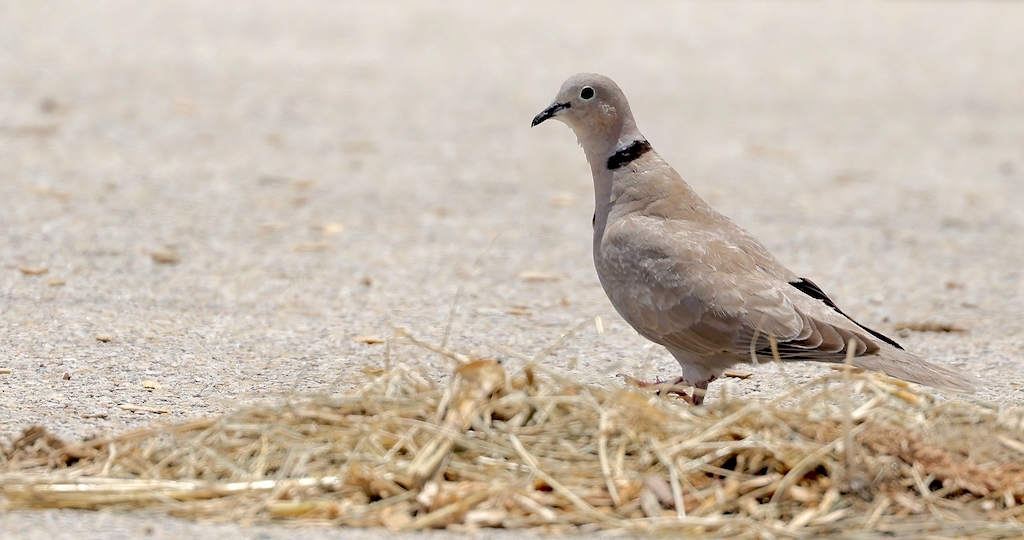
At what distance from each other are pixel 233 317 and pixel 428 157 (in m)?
3.93

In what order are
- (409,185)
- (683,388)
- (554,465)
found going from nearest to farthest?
(554,465) → (683,388) → (409,185)

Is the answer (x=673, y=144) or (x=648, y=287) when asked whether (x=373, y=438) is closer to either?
(x=648, y=287)

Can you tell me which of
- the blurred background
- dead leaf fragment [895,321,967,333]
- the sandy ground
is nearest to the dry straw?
the sandy ground

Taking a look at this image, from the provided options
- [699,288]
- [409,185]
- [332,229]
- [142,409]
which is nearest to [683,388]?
[699,288]

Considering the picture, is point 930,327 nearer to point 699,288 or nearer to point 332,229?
point 699,288

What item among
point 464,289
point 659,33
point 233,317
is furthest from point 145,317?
point 659,33

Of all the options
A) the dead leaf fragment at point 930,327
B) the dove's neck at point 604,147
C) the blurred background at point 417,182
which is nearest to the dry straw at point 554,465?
the blurred background at point 417,182

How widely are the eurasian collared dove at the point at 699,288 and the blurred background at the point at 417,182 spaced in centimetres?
38

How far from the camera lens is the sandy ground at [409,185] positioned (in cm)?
468

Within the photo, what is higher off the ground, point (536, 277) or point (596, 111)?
point (596, 111)

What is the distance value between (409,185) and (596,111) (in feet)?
12.1

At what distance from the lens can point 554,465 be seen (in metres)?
3.23

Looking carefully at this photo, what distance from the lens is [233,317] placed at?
518cm

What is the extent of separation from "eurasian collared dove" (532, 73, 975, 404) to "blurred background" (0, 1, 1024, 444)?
378 mm
